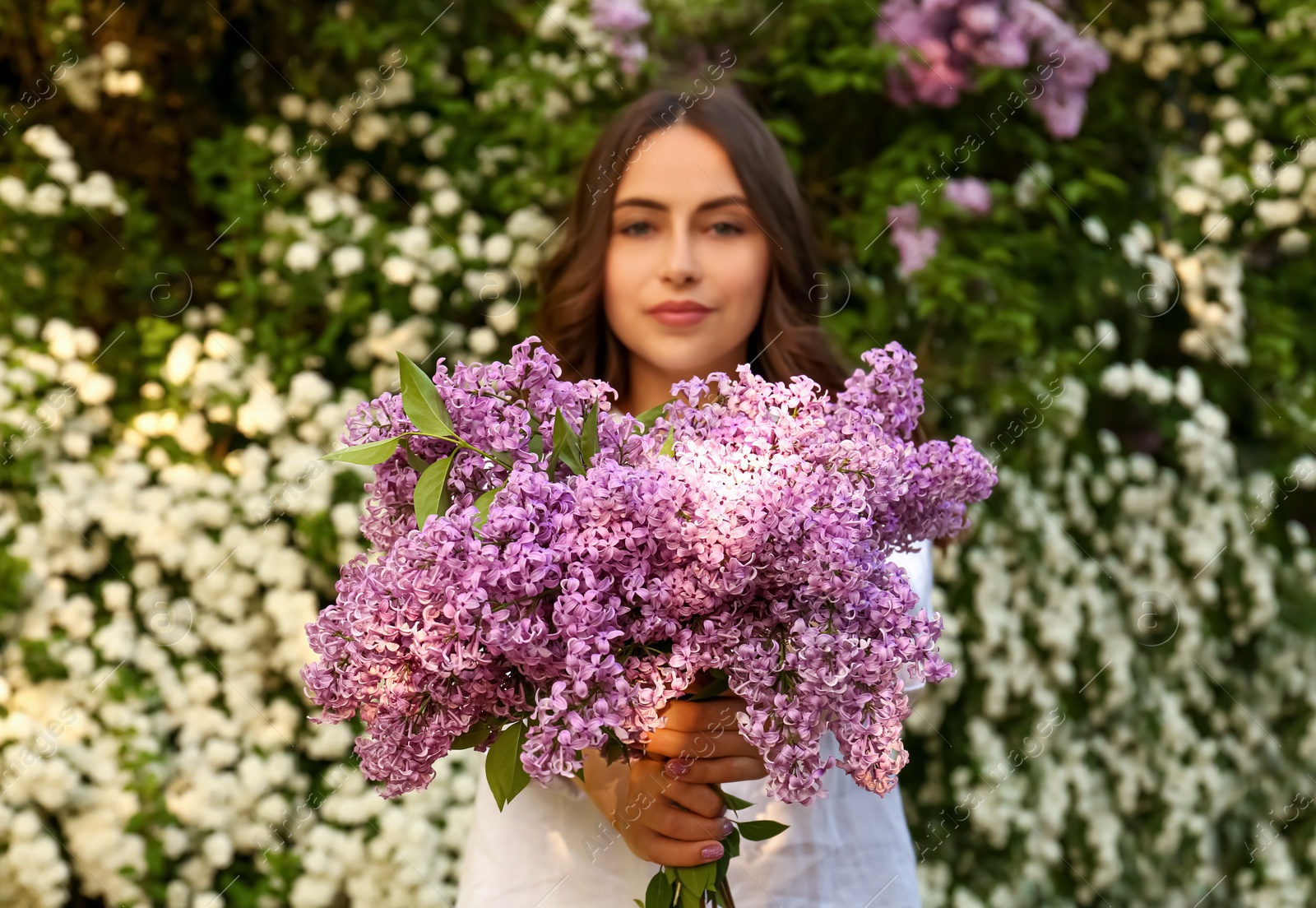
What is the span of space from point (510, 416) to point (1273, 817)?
2659 millimetres

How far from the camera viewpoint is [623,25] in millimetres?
2637

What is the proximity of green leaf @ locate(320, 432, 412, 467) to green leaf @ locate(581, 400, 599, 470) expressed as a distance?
16 centimetres

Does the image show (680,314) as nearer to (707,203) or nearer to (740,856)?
(707,203)

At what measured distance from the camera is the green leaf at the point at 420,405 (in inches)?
40.3

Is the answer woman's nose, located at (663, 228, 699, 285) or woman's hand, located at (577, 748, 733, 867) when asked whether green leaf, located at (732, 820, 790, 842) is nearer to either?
woman's hand, located at (577, 748, 733, 867)

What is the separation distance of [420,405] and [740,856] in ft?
2.46

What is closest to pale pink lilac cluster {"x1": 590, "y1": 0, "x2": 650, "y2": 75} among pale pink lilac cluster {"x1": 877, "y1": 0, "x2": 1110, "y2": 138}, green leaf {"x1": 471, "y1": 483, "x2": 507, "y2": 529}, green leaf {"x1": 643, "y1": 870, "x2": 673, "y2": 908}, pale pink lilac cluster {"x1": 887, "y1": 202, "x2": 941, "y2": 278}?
pale pink lilac cluster {"x1": 877, "y1": 0, "x2": 1110, "y2": 138}

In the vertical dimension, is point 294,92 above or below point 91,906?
above

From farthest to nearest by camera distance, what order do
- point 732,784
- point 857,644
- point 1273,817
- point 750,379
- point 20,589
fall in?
1. point 1273,817
2. point 20,589
3. point 732,784
4. point 750,379
5. point 857,644

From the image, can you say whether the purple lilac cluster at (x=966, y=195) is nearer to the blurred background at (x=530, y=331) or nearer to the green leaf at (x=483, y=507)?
the blurred background at (x=530, y=331)

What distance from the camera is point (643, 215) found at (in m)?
1.64

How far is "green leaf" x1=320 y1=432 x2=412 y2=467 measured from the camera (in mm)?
1032

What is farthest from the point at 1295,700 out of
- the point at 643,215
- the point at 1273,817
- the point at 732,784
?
the point at 643,215

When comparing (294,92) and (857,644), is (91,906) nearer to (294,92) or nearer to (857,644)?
(294,92)
